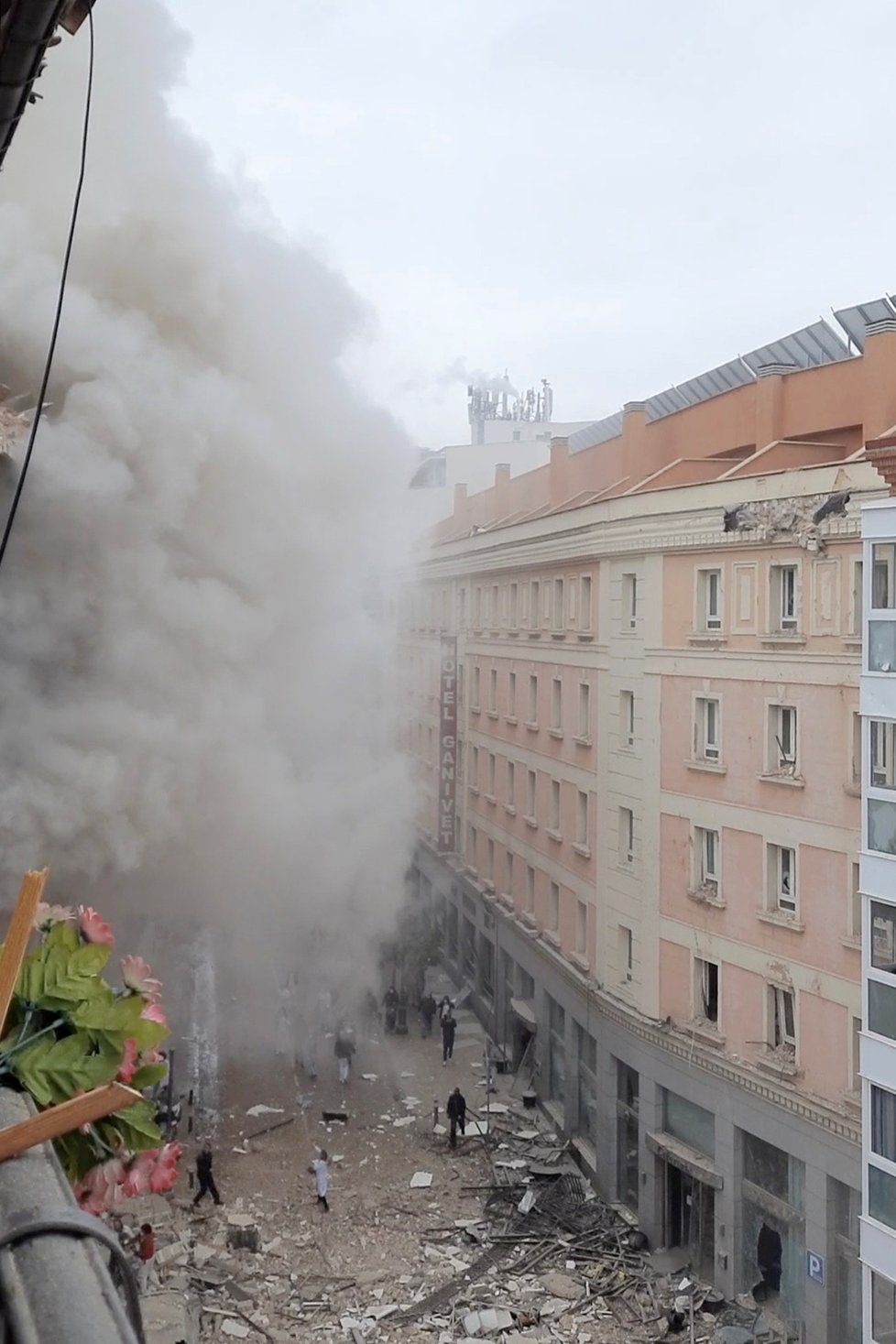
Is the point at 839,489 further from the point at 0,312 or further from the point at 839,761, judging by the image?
the point at 0,312

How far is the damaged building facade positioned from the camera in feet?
35.3

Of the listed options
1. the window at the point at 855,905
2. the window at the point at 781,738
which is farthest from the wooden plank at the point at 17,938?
the window at the point at 781,738

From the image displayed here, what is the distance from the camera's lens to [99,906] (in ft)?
49.8

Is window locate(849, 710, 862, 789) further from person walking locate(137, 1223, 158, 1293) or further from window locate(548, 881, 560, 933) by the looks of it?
person walking locate(137, 1223, 158, 1293)

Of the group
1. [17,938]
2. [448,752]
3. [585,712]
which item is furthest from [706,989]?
[17,938]

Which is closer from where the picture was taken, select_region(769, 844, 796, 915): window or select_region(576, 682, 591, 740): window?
select_region(769, 844, 796, 915): window

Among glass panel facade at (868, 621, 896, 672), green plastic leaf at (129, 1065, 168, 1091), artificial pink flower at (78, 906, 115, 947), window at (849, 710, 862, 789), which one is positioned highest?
glass panel facade at (868, 621, 896, 672)

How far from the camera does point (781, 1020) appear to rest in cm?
1154

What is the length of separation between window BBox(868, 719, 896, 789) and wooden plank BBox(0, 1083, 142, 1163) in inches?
365

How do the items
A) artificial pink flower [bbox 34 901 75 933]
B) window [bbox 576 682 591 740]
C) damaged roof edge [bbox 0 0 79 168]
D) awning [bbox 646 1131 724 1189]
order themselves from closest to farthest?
artificial pink flower [bbox 34 901 75 933], damaged roof edge [bbox 0 0 79 168], awning [bbox 646 1131 724 1189], window [bbox 576 682 591 740]

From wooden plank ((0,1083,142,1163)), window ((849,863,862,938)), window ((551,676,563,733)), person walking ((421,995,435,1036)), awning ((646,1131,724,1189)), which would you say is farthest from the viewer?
person walking ((421,995,435,1036))

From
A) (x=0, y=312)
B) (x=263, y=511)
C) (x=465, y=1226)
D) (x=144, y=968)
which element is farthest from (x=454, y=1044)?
(x=144, y=968)

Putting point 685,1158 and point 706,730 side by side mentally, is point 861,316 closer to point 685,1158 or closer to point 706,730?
point 706,730

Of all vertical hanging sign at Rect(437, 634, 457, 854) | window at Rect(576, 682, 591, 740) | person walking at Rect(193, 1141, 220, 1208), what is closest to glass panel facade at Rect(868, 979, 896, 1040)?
window at Rect(576, 682, 591, 740)
